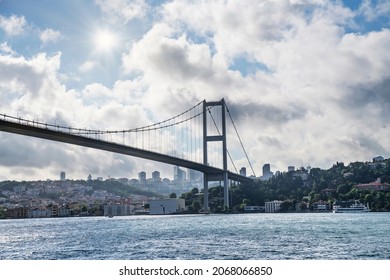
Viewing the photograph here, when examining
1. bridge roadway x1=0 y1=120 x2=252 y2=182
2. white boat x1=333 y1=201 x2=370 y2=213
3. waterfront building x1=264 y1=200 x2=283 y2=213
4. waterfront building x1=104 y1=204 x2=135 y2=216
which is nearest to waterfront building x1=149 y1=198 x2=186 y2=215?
waterfront building x1=104 y1=204 x2=135 y2=216

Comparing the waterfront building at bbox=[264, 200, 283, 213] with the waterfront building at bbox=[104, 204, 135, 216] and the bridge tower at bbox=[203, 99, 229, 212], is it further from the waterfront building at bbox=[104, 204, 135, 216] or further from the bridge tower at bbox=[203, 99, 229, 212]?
the waterfront building at bbox=[104, 204, 135, 216]

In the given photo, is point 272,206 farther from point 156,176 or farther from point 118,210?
point 156,176

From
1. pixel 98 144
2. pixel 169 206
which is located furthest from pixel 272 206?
pixel 98 144

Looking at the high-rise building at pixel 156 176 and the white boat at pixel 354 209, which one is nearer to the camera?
the white boat at pixel 354 209

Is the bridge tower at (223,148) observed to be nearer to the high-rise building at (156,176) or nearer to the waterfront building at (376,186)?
the waterfront building at (376,186)

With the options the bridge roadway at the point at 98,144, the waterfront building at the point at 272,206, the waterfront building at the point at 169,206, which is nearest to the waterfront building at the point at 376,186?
the waterfront building at the point at 272,206

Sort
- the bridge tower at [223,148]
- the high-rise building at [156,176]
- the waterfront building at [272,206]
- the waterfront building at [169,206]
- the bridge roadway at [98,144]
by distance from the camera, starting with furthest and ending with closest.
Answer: the high-rise building at [156,176]
the waterfront building at [169,206]
the waterfront building at [272,206]
the bridge tower at [223,148]
the bridge roadway at [98,144]
